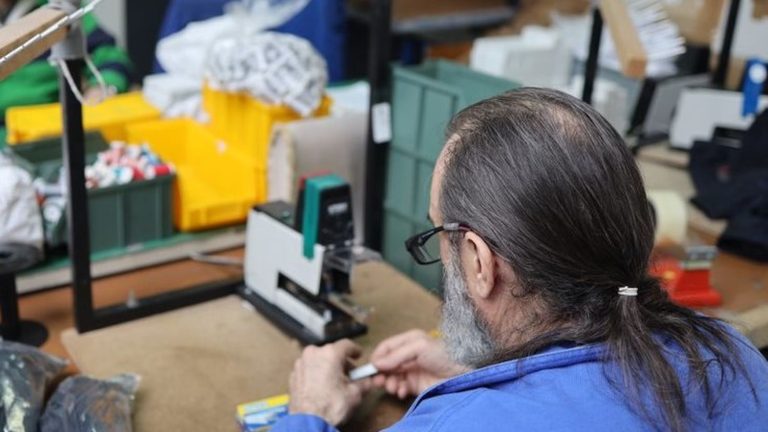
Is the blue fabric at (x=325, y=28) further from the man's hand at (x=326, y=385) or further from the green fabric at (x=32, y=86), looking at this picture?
the man's hand at (x=326, y=385)

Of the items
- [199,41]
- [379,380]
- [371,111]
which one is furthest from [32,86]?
[379,380]

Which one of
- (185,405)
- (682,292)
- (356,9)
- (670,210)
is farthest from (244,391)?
(356,9)

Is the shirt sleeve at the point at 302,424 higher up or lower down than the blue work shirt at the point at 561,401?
lower down

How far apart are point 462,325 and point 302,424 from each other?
10.5 inches

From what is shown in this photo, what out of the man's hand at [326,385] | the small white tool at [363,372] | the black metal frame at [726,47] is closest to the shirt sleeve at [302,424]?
the man's hand at [326,385]

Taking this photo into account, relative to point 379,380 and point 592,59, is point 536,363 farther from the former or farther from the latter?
point 592,59

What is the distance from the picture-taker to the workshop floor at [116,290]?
146 cm

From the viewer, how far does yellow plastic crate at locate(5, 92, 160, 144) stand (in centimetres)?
178

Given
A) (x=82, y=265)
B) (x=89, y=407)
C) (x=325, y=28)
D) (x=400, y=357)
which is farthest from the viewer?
(x=325, y=28)

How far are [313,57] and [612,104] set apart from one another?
88 centimetres

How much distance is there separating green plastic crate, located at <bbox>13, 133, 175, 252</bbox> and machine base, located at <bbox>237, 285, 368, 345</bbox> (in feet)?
0.90

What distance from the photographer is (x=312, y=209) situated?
138 centimetres

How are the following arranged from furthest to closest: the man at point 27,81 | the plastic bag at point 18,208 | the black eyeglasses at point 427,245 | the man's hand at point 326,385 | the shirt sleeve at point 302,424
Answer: the man at point 27,81 < the plastic bag at point 18,208 < the man's hand at point 326,385 < the shirt sleeve at point 302,424 < the black eyeglasses at point 427,245

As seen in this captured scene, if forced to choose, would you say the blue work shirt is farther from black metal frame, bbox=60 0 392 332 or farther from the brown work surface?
black metal frame, bbox=60 0 392 332
